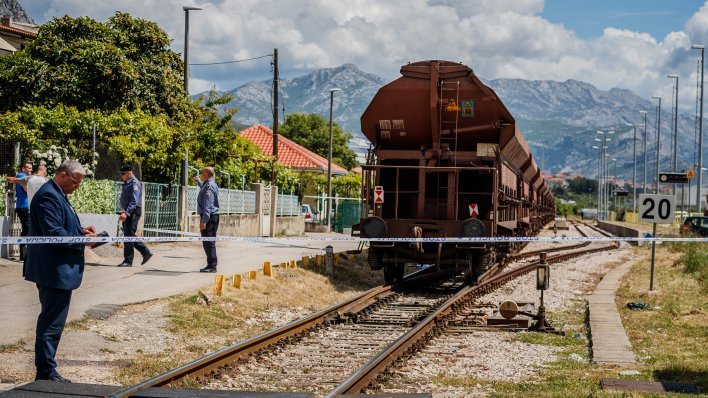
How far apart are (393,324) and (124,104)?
19241 millimetres

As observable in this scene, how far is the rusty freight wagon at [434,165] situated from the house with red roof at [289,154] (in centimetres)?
4231

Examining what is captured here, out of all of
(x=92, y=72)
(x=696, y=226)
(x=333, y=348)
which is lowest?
(x=333, y=348)

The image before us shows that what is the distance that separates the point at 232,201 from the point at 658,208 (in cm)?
1554

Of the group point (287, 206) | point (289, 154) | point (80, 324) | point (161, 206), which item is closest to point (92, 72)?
point (161, 206)

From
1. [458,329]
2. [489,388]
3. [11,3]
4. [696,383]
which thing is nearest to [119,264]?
[458,329]

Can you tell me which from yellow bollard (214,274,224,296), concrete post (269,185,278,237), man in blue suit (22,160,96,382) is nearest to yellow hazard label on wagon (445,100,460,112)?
yellow bollard (214,274,224,296)

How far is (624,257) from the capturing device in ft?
109

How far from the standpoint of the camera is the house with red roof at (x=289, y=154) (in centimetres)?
6206

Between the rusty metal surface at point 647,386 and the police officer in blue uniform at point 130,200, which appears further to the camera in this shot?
the police officer in blue uniform at point 130,200

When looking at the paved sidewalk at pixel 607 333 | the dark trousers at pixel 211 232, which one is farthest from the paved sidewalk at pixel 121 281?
the paved sidewalk at pixel 607 333

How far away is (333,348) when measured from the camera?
1081 cm

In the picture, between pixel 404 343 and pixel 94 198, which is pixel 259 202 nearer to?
pixel 94 198

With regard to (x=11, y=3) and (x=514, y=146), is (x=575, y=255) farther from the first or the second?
(x=11, y=3)

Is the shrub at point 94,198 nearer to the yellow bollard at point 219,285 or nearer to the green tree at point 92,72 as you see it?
the yellow bollard at point 219,285
